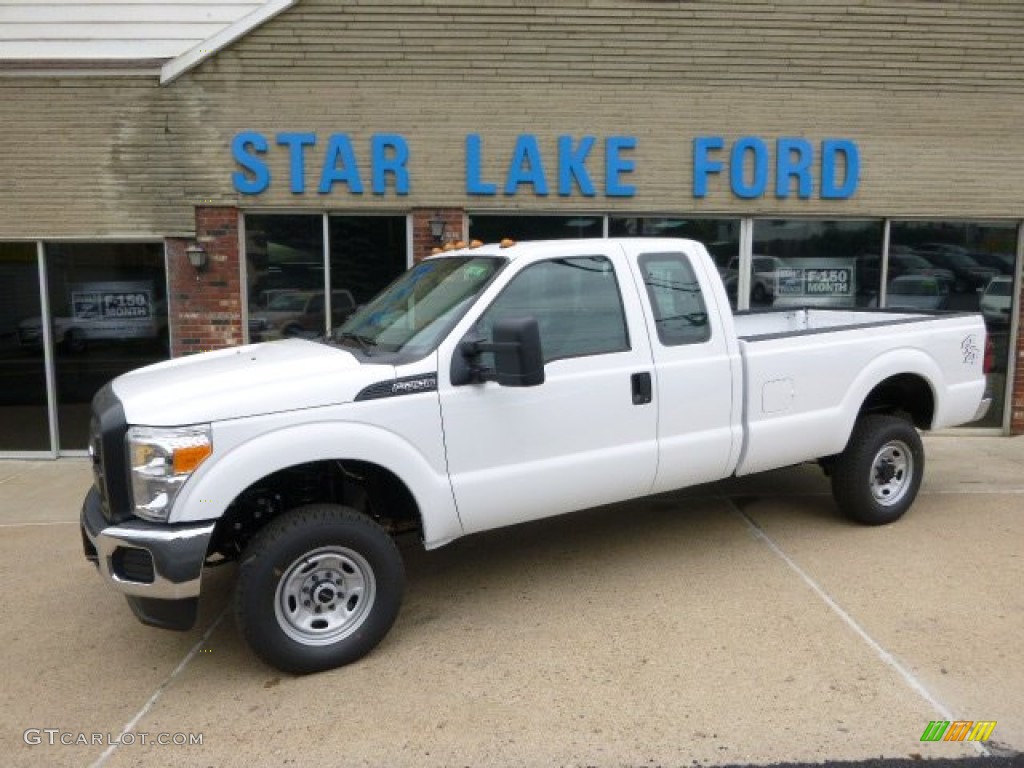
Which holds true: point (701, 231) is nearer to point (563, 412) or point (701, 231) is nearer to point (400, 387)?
point (563, 412)

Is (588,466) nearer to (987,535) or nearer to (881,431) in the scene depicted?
(881,431)

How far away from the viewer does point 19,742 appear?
3.36 meters

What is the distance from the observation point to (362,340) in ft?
14.8

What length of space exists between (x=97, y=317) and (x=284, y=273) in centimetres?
208

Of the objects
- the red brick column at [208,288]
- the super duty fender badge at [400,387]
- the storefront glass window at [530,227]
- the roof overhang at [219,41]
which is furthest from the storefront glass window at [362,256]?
the super duty fender badge at [400,387]

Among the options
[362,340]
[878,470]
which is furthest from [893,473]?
[362,340]

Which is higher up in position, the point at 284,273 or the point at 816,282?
the point at 284,273

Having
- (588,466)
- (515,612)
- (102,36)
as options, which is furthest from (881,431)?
(102,36)

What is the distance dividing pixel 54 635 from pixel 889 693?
424cm

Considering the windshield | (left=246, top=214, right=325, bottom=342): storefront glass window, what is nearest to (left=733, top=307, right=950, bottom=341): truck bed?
the windshield

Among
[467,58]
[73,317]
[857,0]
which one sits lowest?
[73,317]

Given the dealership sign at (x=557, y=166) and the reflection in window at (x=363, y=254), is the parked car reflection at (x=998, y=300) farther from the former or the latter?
the reflection in window at (x=363, y=254)

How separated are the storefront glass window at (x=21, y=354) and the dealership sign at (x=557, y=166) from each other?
2.49 meters

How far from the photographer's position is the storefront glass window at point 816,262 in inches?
351
